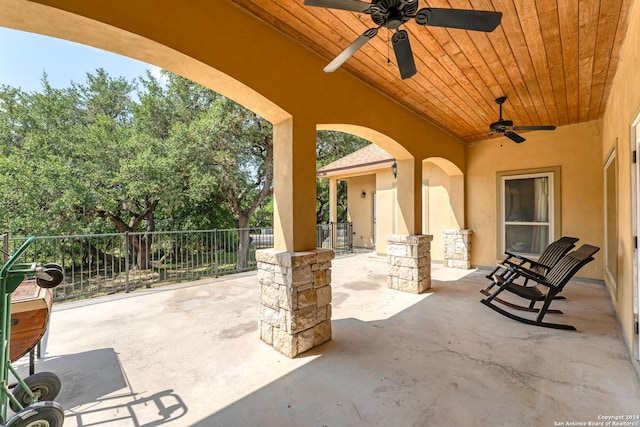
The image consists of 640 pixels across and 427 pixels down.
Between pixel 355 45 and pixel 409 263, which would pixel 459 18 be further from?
pixel 409 263

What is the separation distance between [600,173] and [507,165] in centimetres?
152

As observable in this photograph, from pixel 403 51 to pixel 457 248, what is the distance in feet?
18.7

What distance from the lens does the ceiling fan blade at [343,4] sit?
1.75 metres

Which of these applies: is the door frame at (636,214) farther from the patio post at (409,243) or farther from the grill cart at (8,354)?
the grill cart at (8,354)

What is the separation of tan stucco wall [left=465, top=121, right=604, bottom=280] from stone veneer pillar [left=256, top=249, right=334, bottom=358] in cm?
526

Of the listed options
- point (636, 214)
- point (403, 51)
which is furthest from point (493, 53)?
point (636, 214)

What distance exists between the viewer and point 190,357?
8.77ft

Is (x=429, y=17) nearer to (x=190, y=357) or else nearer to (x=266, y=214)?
(x=190, y=357)

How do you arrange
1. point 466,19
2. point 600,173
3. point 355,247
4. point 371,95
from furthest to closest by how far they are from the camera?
point 355,247 → point 600,173 → point 371,95 → point 466,19

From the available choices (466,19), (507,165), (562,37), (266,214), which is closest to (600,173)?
(507,165)

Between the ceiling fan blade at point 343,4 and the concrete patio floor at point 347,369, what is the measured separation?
2698 mm

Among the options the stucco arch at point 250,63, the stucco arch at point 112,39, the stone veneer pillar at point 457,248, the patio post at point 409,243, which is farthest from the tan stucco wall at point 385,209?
the stucco arch at point 112,39

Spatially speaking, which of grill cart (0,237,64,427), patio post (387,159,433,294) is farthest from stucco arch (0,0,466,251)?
grill cart (0,237,64,427)

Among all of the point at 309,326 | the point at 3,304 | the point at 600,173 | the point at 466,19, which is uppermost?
the point at 466,19
